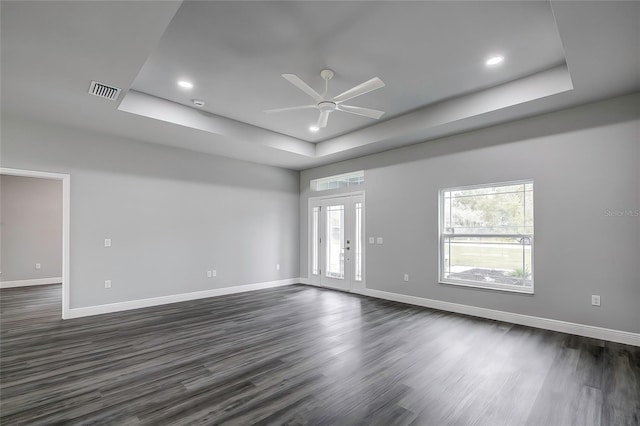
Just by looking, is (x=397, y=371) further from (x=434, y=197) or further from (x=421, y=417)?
(x=434, y=197)

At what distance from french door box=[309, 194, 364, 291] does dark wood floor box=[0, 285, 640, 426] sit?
1.97 m

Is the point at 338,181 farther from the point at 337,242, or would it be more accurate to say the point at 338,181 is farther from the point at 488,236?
the point at 488,236

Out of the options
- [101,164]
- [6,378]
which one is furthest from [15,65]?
[6,378]

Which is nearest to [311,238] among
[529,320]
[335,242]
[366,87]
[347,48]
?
[335,242]

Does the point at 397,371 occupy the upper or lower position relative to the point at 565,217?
lower

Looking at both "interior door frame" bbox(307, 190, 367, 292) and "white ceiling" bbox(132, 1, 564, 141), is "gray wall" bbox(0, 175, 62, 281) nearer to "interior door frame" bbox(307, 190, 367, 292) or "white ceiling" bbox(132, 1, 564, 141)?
"white ceiling" bbox(132, 1, 564, 141)

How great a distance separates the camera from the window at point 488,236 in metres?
4.30

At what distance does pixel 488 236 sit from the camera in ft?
15.2

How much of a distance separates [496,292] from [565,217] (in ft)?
4.51

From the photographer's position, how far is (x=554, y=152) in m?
4.01

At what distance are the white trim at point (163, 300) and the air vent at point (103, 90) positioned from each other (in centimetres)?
321

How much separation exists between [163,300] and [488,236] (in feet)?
18.3

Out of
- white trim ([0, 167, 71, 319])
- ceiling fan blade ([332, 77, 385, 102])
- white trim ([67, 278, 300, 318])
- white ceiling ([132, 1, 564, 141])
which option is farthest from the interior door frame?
white trim ([0, 167, 71, 319])

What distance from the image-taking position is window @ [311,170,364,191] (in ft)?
21.4
